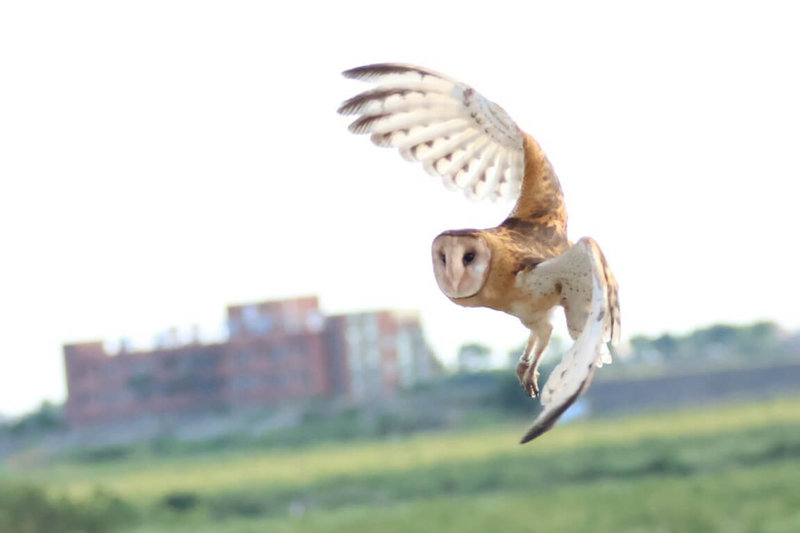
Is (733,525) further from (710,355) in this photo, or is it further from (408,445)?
(710,355)

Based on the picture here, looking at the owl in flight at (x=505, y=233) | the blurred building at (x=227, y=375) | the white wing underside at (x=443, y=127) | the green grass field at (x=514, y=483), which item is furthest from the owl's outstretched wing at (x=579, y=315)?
the blurred building at (x=227, y=375)

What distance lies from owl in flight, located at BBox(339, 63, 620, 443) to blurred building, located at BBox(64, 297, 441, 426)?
1655 inches

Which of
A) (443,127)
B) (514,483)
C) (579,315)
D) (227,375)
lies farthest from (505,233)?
(227,375)

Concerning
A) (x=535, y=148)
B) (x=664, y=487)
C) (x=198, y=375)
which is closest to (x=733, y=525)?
(x=664, y=487)

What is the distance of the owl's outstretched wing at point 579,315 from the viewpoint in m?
0.77

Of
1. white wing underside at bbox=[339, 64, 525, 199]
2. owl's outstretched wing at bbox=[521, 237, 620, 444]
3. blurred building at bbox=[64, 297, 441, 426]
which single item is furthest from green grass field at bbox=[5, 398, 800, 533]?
owl's outstretched wing at bbox=[521, 237, 620, 444]

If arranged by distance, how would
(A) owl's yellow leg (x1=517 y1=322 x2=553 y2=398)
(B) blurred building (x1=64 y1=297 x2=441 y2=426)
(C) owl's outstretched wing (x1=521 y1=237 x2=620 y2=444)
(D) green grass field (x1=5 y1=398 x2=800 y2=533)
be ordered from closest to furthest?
(C) owl's outstretched wing (x1=521 y1=237 x2=620 y2=444), (A) owl's yellow leg (x1=517 y1=322 x2=553 y2=398), (D) green grass field (x1=5 y1=398 x2=800 y2=533), (B) blurred building (x1=64 y1=297 x2=441 y2=426)

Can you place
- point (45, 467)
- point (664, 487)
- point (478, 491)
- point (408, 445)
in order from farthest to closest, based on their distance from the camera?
point (45, 467), point (408, 445), point (478, 491), point (664, 487)

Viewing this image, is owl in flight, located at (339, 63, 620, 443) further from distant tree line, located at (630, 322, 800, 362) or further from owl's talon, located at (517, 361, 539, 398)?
distant tree line, located at (630, 322, 800, 362)

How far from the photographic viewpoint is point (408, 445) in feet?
137

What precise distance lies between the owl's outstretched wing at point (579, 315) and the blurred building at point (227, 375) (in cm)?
4226

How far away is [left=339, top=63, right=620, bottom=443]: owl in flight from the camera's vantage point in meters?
0.85

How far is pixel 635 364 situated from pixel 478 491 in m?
8.51

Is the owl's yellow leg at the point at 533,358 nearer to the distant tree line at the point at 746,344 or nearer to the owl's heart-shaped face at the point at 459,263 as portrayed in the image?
the owl's heart-shaped face at the point at 459,263
